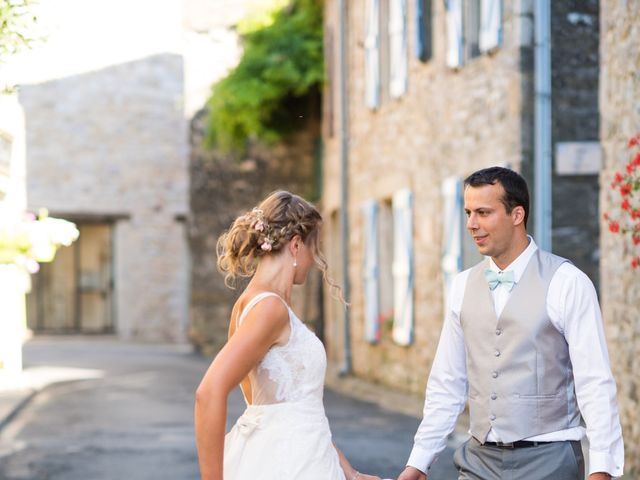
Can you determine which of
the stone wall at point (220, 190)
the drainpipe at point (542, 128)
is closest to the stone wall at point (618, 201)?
the drainpipe at point (542, 128)

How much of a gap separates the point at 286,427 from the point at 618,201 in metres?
4.89

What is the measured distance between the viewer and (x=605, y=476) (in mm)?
3719

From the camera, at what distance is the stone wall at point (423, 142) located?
1129 centimetres

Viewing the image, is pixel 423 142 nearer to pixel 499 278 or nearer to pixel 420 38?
pixel 420 38

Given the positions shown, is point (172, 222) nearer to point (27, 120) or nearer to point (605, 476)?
point (27, 120)

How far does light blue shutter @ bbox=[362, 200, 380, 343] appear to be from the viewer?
15.8 m

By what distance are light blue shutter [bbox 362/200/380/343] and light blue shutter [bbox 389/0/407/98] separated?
1.62m

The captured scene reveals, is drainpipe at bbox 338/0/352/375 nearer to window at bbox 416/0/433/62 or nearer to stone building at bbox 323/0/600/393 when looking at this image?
stone building at bbox 323/0/600/393

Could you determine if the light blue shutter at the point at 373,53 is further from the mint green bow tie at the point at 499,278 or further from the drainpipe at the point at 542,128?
the mint green bow tie at the point at 499,278

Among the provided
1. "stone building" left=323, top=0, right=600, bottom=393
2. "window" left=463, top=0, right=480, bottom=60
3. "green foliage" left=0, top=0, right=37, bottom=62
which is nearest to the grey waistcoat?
"green foliage" left=0, top=0, right=37, bottom=62

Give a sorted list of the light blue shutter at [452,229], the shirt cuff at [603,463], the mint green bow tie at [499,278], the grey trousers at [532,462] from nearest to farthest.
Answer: the shirt cuff at [603,463] → the grey trousers at [532,462] → the mint green bow tie at [499,278] → the light blue shutter at [452,229]

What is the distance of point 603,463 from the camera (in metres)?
3.72

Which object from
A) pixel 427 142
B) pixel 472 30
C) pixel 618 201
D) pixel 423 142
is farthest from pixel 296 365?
pixel 423 142

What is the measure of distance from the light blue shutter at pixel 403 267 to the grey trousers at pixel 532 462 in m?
10.1
